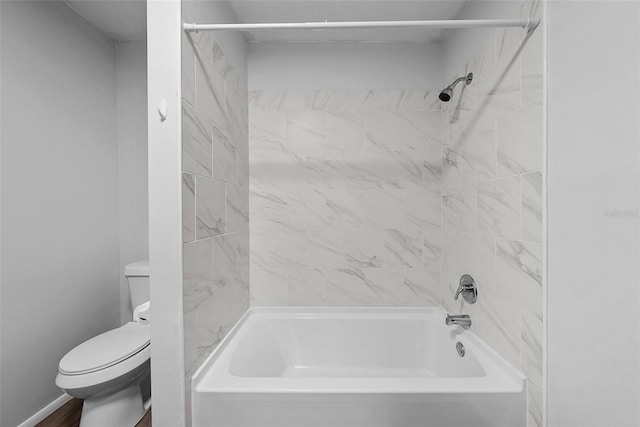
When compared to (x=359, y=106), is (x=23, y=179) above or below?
below

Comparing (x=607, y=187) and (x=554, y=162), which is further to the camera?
(x=554, y=162)

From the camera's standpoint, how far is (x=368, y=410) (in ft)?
3.74

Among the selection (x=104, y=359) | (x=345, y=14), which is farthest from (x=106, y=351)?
(x=345, y=14)

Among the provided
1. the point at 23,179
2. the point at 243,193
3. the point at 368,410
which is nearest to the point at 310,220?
the point at 243,193

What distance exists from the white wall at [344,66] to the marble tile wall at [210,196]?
272 mm

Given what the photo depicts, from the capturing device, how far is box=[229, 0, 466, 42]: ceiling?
172 centimetres

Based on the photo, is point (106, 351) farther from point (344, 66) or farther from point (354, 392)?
A: point (344, 66)

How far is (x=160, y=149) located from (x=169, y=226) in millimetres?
265

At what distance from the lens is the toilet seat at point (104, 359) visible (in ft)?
4.97

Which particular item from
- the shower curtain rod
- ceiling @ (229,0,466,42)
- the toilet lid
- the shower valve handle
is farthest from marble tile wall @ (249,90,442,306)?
the shower curtain rod

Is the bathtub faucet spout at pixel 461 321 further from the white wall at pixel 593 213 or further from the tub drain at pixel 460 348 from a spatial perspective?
the white wall at pixel 593 213

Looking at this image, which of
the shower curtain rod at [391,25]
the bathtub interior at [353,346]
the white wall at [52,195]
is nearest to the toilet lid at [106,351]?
the white wall at [52,195]

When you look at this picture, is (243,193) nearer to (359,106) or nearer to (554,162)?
(359,106)

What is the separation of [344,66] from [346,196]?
821 millimetres
